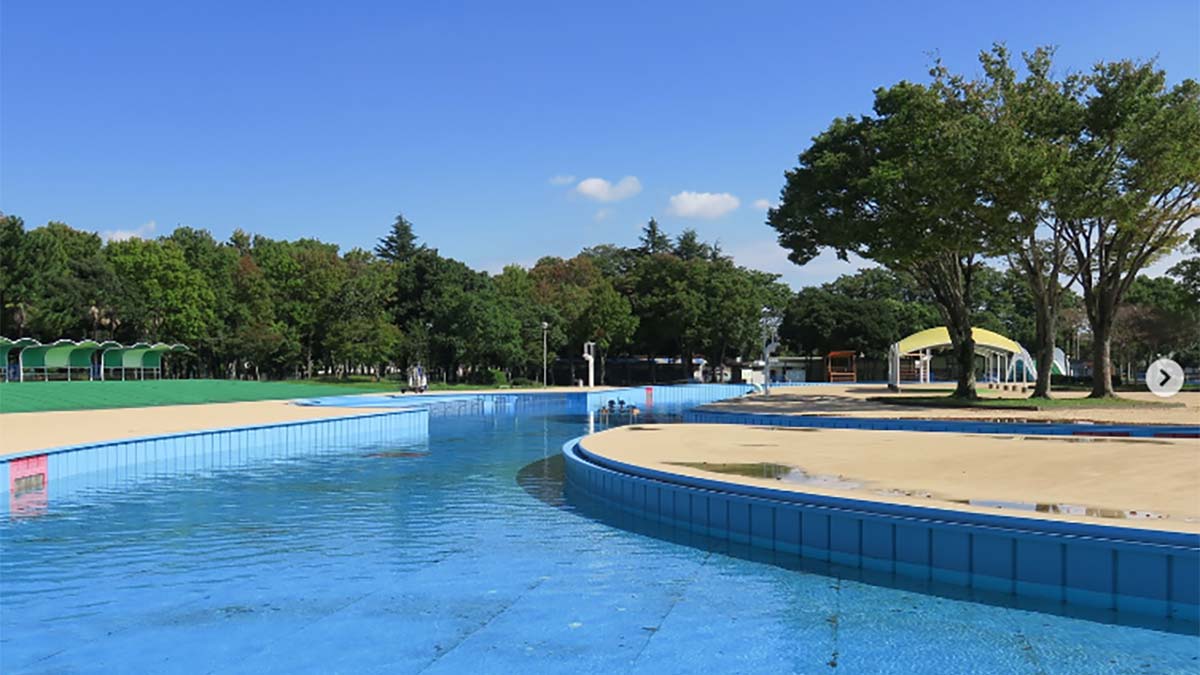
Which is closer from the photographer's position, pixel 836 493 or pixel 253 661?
pixel 253 661

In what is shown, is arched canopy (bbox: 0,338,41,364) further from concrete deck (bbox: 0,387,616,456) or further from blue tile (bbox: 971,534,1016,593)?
blue tile (bbox: 971,534,1016,593)

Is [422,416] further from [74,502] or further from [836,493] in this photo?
[836,493]

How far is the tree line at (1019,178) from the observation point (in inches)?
890

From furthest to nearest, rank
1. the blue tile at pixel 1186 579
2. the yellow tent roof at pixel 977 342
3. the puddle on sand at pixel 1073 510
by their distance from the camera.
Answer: the yellow tent roof at pixel 977 342 → the puddle on sand at pixel 1073 510 → the blue tile at pixel 1186 579

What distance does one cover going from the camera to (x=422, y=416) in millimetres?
24766

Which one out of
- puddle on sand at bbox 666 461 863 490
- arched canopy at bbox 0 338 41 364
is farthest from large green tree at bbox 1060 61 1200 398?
arched canopy at bbox 0 338 41 364

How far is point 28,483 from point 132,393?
2185 cm

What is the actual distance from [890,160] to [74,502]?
23614 millimetres

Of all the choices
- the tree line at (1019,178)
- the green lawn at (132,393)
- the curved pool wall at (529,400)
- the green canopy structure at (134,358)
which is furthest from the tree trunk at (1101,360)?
the green canopy structure at (134,358)

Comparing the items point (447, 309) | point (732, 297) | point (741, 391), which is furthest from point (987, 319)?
point (447, 309)

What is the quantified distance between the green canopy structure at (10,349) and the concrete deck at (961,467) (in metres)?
31.4

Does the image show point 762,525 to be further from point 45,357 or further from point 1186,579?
point 45,357

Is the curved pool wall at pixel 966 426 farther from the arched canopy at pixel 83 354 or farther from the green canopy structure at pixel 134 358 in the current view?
the green canopy structure at pixel 134 358

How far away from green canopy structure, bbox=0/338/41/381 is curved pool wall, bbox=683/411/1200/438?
3053cm
